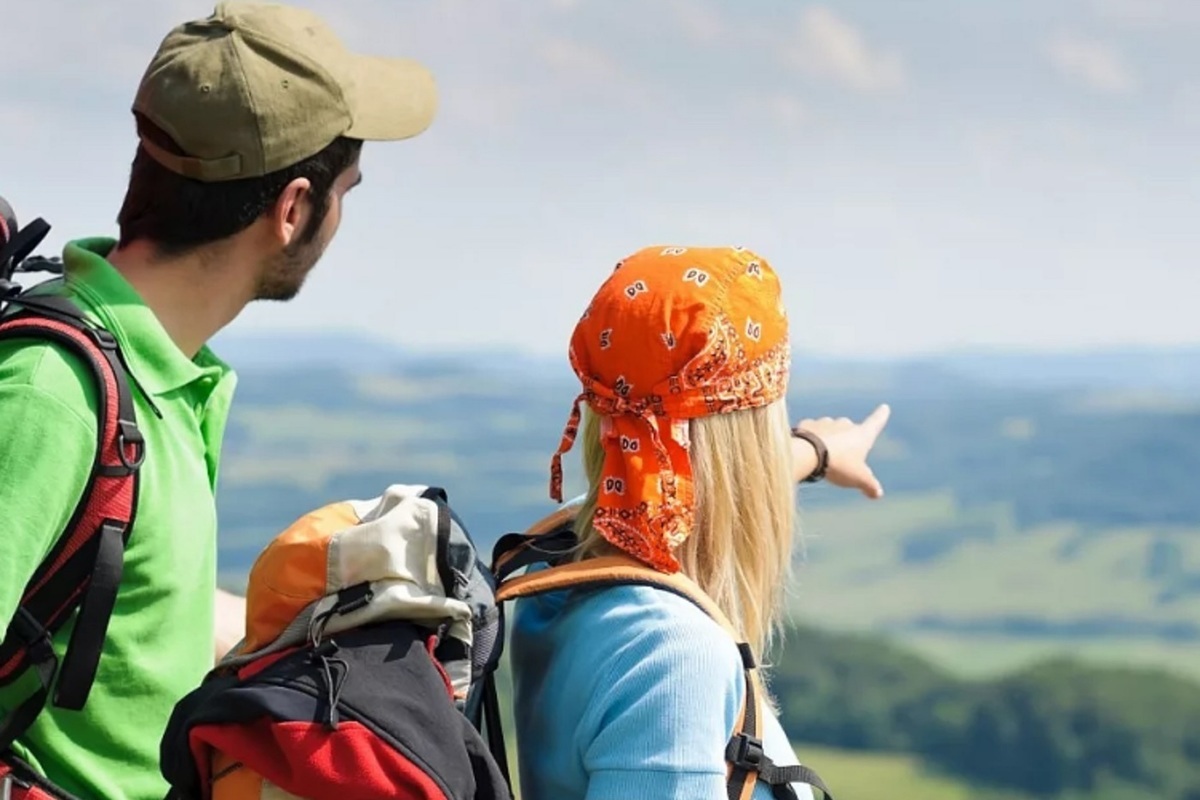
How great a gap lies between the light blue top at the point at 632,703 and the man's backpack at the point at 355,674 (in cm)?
15

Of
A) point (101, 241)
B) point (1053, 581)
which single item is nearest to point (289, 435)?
point (1053, 581)

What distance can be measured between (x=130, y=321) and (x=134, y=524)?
0.33 m

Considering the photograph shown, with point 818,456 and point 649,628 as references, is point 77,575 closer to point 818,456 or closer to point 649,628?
point 649,628

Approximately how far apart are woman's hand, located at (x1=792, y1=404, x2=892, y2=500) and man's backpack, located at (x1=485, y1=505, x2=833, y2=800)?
0.75m

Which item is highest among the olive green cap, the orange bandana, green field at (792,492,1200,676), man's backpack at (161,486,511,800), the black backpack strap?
the olive green cap

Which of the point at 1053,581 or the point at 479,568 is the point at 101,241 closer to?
the point at 479,568

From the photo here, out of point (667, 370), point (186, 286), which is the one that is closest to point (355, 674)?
point (667, 370)

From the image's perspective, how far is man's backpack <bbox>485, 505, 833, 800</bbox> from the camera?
7.06ft

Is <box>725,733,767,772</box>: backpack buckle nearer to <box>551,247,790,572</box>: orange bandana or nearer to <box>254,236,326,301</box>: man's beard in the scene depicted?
<box>551,247,790,572</box>: orange bandana

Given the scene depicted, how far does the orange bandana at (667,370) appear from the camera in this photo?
230 centimetres

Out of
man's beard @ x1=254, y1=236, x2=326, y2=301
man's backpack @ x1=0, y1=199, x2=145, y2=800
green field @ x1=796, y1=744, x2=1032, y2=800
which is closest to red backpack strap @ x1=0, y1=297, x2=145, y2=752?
man's backpack @ x1=0, y1=199, x2=145, y2=800

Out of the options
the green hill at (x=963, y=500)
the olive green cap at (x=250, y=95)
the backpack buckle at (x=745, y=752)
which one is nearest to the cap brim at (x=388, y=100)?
the olive green cap at (x=250, y=95)

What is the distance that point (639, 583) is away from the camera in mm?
2260

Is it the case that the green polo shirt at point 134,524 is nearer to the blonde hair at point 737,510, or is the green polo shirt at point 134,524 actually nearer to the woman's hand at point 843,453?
the blonde hair at point 737,510
